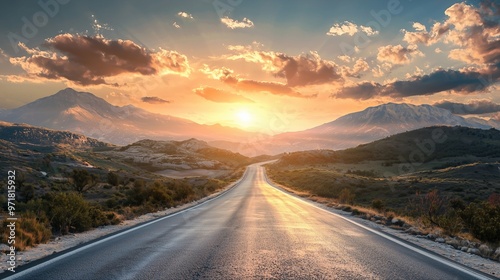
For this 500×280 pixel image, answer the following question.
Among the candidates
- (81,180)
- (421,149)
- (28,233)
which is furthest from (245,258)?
(421,149)

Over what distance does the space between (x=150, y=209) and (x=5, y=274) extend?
45.1 feet

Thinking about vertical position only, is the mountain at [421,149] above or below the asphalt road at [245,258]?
above

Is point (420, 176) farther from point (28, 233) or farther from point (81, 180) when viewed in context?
point (28, 233)

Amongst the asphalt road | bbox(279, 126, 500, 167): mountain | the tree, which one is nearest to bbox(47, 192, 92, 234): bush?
the asphalt road

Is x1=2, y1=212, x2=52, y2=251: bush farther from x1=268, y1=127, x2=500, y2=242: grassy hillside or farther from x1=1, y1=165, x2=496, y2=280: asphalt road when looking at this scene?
x1=268, y1=127, x2=500, y2=242: grassy hillside

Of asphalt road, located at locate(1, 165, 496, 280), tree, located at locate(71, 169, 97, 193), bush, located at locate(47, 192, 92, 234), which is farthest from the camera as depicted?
tree, located at locate(71, 169, 97, 193)

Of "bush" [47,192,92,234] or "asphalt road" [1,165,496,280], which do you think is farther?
"bush" [47,192,92,234]

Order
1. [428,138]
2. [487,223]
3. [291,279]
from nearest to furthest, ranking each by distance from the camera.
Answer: [291,279], [487,223], [428,138]

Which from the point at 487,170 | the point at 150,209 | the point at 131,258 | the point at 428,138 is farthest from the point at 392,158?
the point at 131,258

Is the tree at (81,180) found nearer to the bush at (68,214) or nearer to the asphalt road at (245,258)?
the bush at (68,214)

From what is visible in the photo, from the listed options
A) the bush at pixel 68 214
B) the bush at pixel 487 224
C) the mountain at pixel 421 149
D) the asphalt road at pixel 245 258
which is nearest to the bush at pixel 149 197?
the bush at pixel 68 214

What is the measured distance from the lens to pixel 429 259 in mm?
7914

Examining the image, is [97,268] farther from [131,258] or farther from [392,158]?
[392,158]

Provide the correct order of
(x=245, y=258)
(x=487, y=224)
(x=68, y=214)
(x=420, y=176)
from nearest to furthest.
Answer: (x=245, y=258)
(x=487, y=224)
(x=68, y=214)
(x=420, y=176)
